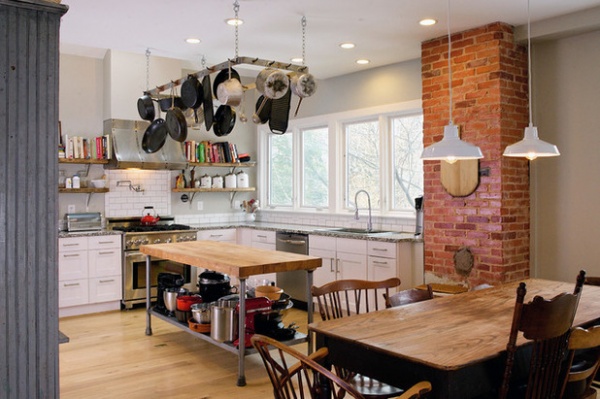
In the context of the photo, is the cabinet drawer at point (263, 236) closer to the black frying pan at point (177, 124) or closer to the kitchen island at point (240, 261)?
the kitchen island at point (240, 261)

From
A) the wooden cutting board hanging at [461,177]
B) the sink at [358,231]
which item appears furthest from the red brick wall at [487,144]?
the sink at [358,231]

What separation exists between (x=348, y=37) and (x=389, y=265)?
217 cm

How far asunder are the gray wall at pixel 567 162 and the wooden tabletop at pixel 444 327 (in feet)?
5.13

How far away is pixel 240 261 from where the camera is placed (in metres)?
4.06

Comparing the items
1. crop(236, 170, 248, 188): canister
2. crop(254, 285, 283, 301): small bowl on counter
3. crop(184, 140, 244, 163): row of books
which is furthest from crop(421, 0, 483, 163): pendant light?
crop(236, 170, 248, 188): canister

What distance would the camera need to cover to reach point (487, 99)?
479 cm

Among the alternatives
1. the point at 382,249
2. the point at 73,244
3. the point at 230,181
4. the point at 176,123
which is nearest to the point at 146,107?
the point at 176,123

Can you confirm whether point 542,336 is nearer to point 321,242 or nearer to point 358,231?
point 321,242

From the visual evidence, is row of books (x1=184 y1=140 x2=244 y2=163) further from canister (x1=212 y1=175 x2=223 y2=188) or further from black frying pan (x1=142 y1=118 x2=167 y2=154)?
black frying pan (x1=142 y1=118 x2=167 y2=154)

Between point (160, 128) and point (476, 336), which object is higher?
point (160, 128)

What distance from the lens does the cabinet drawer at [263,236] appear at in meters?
6.62

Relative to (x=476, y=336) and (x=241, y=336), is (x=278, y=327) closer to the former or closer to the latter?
(x=241, y=336)

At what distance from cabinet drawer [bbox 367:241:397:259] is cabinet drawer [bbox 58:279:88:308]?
3.06m

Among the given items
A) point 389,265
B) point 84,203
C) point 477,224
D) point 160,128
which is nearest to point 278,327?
point 389,265
